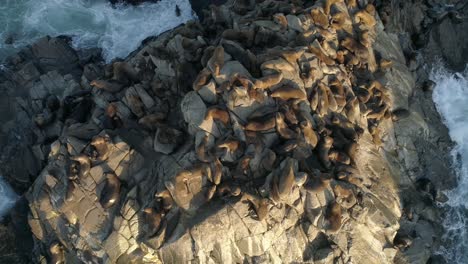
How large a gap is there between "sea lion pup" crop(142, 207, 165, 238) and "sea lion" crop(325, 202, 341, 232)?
7.80 m

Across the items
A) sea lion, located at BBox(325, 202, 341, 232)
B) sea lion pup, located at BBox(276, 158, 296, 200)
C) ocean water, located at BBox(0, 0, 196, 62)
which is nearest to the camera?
sea lion pup, located at BBox(276, 158, 296, 200)

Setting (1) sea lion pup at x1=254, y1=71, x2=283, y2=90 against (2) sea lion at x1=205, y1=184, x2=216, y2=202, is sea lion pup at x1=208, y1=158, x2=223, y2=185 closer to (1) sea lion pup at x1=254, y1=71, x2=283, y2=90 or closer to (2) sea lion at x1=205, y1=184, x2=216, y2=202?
(2) sea lion at x1=205, y1=184, x2=216, y2=202

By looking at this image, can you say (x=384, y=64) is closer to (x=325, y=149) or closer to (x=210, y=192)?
(x=325, y=149)

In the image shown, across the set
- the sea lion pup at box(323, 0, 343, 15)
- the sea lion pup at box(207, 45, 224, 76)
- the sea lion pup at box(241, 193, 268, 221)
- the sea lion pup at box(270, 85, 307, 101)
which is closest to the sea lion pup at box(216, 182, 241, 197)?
the sea lion pup at box(241, 193, 268, 221)

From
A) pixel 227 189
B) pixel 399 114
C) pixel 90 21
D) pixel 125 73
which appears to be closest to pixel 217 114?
pixel 227 189

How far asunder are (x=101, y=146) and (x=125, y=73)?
5.60 m

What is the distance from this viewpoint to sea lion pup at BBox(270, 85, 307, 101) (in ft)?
74.1

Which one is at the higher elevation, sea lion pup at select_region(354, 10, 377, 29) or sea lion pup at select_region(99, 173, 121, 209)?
sea lion pup at select_region(354, 10, 377, 29)

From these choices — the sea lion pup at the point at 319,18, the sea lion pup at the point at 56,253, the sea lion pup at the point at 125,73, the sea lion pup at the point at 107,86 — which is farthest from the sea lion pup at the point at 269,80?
the sea lion pup at the point at 56,253

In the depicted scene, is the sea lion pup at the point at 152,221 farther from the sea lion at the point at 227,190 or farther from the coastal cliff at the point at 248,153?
the sea lion at the point at 227,190

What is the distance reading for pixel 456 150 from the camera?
Result: 96.8ft

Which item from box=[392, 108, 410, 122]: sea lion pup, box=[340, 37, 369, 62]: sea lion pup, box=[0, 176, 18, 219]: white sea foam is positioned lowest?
box=[0, 176, 18, 219]: white sea foam

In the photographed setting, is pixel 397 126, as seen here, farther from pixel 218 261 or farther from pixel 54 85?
pixel 54 85

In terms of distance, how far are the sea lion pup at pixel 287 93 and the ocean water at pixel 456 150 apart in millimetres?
12048
